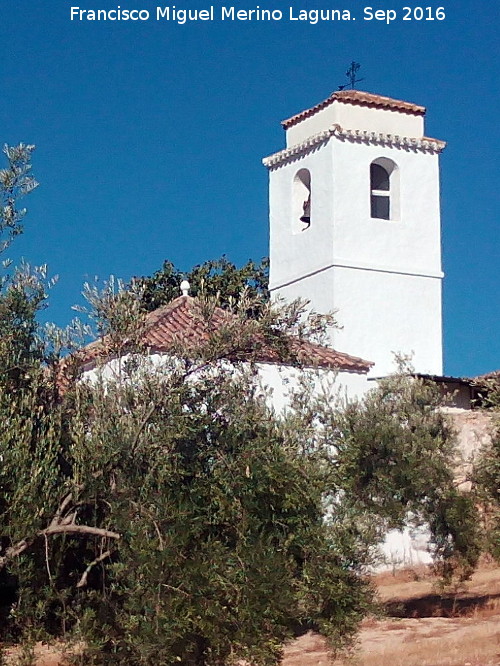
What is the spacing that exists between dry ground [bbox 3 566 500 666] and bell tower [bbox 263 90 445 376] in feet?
20.5

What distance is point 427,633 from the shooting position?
1497 centimetres

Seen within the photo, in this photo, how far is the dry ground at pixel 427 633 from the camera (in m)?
13.3

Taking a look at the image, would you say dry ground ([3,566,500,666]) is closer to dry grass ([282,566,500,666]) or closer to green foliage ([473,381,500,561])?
dry grass ([282,566,500,666])

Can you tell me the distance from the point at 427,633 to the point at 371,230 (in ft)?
38.7

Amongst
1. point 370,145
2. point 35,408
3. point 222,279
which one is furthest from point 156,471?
point 222,279

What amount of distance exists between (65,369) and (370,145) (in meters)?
17.2

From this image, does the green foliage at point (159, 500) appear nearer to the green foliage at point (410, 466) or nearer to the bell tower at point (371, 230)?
the green foliage at point (410, 466)

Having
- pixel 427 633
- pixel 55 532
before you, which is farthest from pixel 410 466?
pixel 55 532

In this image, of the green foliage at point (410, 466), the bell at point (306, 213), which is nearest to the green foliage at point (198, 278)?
the bell at point (306, 213)

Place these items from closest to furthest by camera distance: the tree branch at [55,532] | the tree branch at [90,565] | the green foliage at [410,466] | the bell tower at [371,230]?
the tree branch at [55,532], the tree branch at [90,565], the green foliage at [410,466], the bell tower at [371,230]

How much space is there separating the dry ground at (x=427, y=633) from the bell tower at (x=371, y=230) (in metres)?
6.26

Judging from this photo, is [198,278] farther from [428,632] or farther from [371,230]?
[428,632]

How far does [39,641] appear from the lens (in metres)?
7.70

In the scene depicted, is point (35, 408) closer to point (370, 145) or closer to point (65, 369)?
point (65, 369)
